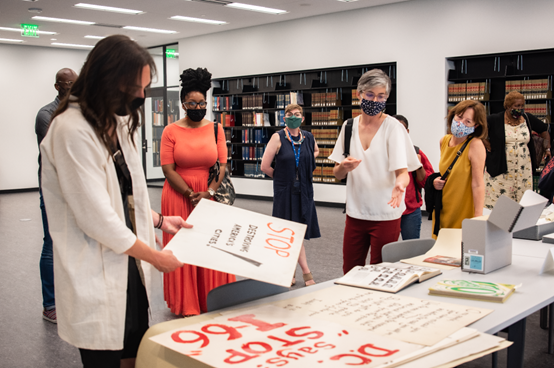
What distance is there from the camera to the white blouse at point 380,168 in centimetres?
256

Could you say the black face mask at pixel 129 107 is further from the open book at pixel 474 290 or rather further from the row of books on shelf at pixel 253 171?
the row of books on shelf at pixel 253 171

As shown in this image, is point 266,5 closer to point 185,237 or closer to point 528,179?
point 528,179

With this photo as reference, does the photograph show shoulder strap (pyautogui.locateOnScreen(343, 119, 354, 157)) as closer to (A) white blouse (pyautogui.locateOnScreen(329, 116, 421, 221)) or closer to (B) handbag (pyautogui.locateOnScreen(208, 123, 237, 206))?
(A) white blouse (pyautogui.locateOnScreen(329, 116, 421, 221))

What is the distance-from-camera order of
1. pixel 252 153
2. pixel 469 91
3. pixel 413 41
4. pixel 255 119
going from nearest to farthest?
pixel 469 91 < pixel 413 41 < pixel 255 119 < pixel 252 153

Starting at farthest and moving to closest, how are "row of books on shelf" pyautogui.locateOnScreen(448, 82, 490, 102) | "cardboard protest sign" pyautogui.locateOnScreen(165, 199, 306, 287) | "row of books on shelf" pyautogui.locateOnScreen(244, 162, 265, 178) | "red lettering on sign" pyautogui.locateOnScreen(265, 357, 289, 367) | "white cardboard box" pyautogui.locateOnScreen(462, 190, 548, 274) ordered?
"row of books on shelf" pyautogui.locateOnScreen(244, 162, 265, 178), "row of books on shelf" pyautogui.locateOnScreen(448, 82, 490, 102), "white cardboard box" pyautogui.locateOnScreen(462, 190, 548, 274), "cardboard protest sign" pyautogui.locateOnScreen(165, 199, 306, 287), "red lettering on sign" pyautogui.locateOnScreen(265, 357, 289, 367)

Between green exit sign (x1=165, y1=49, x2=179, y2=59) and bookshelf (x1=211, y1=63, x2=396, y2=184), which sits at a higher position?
green exit sign (x1=165, y1=49, x2=179, y2=59)

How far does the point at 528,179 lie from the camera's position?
574 centimetres

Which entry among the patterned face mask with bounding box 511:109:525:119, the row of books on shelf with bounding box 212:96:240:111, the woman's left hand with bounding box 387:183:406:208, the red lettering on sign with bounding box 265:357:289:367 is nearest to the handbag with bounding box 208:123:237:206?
the woman's left hand with bounding box 387:183:406:208

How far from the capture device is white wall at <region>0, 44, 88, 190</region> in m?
12.3

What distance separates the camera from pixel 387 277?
73.9 inches

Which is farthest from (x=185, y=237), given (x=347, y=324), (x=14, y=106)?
(x=14, y=106)

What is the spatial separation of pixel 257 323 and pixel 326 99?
8.02 m

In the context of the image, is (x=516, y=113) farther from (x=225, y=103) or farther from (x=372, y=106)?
(x=225, y=103)

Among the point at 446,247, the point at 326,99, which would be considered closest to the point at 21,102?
→ the point at 326,99
